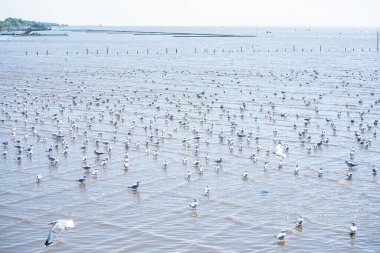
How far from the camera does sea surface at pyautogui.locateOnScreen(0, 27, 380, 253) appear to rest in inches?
835

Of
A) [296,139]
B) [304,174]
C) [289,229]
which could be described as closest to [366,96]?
[296,139]

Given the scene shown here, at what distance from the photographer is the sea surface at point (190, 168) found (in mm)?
21219

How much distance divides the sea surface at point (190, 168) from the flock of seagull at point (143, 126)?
139 millimetres

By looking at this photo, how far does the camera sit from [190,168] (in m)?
29.9

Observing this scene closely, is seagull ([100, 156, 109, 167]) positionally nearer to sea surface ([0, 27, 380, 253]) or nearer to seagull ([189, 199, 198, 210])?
sea surface ([0, 27, 380, 253])

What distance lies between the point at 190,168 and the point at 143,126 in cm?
1130

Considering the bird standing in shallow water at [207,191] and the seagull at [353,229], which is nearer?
the seagull at [353,229]

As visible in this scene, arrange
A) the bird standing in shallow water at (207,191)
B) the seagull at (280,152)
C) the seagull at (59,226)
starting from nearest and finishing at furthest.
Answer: the seagull at (59,226) → the bird standing in shallow water at (207,191) → the seagull at (280,152)

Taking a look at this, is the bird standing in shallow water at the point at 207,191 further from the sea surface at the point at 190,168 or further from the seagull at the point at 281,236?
the seagull at the point at 281,236

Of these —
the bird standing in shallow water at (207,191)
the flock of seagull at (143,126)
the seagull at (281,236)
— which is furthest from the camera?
the flock of seagull at (143,126)

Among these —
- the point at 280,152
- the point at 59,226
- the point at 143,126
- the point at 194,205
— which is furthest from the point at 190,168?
the point at 143,126

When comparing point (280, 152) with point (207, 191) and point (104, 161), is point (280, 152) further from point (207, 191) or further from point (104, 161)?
point (104, 161)

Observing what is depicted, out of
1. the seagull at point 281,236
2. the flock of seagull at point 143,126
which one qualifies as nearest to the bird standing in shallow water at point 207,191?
the flock of seagull at point 143,126

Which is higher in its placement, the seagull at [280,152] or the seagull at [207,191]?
the seagull at [280,152]
